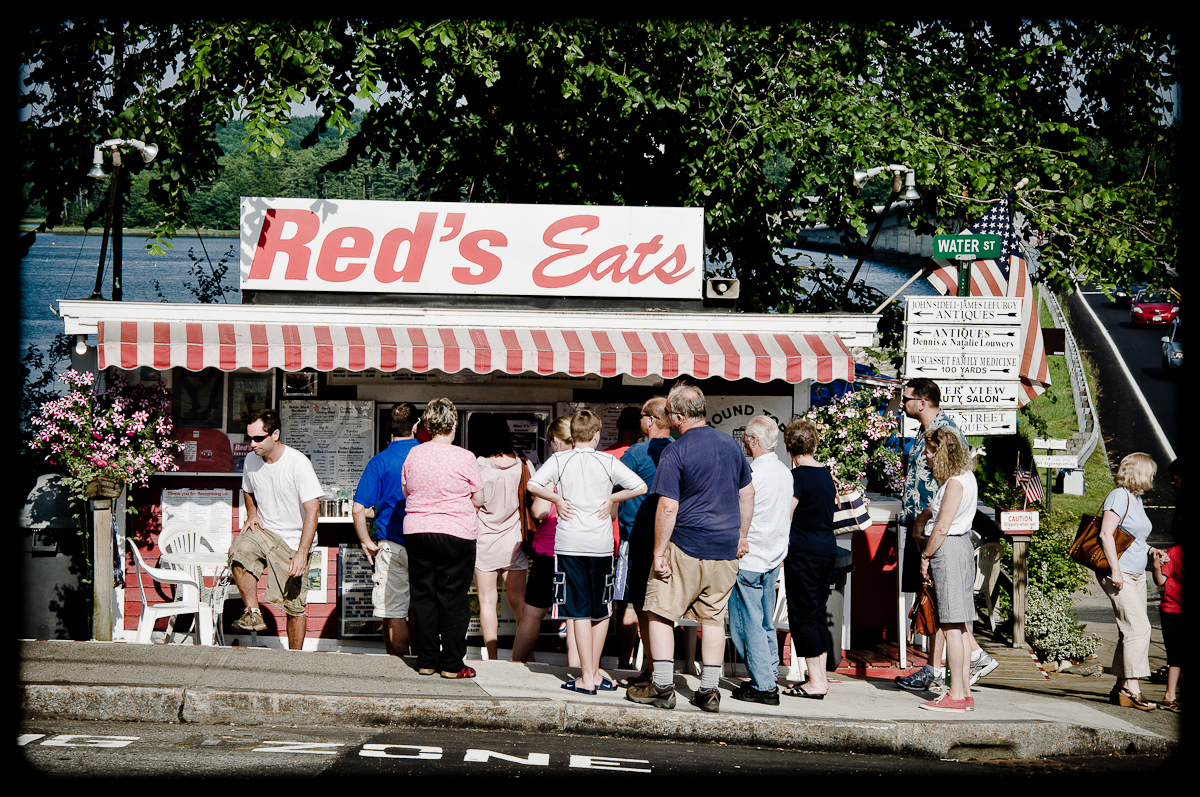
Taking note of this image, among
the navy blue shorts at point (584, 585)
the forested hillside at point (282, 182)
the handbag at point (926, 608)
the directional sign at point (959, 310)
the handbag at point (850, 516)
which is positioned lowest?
the handbag at point (926, 608)

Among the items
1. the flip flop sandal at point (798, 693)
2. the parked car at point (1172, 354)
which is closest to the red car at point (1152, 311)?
the parked car at point (1172, 354)

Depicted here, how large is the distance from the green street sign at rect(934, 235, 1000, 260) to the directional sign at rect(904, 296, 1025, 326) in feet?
1.33

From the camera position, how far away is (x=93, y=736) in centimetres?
552

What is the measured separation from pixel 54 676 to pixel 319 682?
1520 millimetres

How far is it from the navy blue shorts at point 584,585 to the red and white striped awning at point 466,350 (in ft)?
5.98

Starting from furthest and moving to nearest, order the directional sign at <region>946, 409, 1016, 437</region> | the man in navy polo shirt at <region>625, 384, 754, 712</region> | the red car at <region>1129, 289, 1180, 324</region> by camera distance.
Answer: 1. the red car at <region>1129, 289, 1180, 324</region>
2. the directional sign at <region>946, 409, 1016, 437</region>
3. the man in navy polo shirt at <region>625, 384, 754, 712</region>

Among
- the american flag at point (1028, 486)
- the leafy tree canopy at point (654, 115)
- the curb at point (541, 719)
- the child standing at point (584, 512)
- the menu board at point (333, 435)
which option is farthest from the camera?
the leafy tree canopy at point (654, 115)

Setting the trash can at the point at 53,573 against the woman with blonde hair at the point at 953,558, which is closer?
the woman with blonde hair at the point at 953,558

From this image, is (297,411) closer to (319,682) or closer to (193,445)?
(193,445)

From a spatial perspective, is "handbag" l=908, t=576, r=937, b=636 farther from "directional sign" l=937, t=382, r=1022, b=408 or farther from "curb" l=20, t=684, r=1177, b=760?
"directional sign" l=937, t=382, r=1022, b=408

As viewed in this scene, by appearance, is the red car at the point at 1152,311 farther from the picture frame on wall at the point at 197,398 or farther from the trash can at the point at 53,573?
the trash can at the point at 53,573

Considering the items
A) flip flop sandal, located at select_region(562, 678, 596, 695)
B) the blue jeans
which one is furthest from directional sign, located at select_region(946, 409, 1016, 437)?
flip flop sandal, located at select_region(562, 678, 596, 695)

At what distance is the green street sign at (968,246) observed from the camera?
27.9 feet

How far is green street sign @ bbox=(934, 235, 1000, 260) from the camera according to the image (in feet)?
27.9
